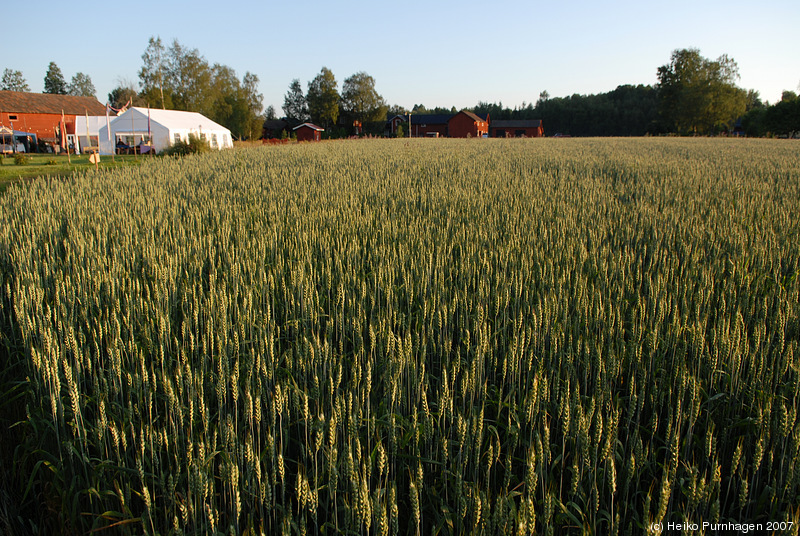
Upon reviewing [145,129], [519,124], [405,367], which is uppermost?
[519,124]

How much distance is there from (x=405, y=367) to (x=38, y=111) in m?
66.1

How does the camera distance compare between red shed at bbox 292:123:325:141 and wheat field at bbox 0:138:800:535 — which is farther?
red shed at bbox 292:123:325:141

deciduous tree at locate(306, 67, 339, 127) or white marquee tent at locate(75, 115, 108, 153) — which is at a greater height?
deciduous tree at locate(306, 67, 339, 127)

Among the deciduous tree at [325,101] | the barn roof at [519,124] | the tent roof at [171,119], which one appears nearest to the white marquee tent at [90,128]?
the tent roof at [171,119]

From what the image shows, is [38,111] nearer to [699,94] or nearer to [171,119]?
[171,119]

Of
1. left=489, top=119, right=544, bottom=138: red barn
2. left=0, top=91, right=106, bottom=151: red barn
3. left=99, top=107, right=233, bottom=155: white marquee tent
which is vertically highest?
left=489, top=119, right=544, bottom=138: red barn

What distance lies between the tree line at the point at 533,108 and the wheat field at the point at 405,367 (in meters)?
60.8

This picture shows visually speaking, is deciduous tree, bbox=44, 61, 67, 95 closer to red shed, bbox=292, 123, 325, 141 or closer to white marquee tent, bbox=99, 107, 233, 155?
red shed, bbox=292, 123, 325, 141

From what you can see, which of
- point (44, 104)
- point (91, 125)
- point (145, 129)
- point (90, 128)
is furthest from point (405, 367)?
point (44, 104)

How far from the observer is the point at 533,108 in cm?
10569

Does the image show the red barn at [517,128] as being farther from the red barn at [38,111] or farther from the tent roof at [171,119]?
the red barn at [38,111]

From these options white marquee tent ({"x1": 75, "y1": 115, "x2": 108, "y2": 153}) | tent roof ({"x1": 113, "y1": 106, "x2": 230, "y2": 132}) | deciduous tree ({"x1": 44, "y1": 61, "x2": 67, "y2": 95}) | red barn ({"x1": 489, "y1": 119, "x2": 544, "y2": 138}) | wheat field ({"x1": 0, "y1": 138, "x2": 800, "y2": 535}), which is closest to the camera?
wheat field ({"x1": 0, "y1": 138, "x2": 800, "y2": 535})

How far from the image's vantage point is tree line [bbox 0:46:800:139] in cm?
6372

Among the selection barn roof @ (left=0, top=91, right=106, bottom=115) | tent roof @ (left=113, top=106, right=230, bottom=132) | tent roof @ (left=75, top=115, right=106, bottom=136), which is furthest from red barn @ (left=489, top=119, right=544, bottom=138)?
tent roof @ (left=75, top=115, right=106, bottom=136)
